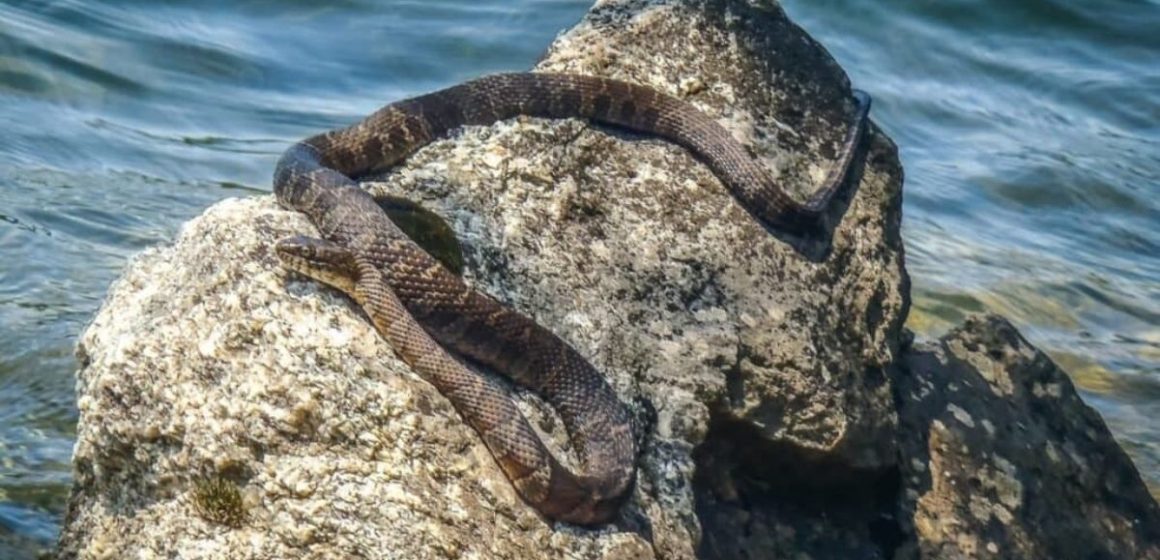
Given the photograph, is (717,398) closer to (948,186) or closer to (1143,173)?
(948,186)

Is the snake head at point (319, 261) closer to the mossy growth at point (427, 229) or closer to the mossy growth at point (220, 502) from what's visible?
the mossy growth at point (427, 229)

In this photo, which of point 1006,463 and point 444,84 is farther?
point 444,84

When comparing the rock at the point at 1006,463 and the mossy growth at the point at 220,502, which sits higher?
the rock at the point at 1006,463

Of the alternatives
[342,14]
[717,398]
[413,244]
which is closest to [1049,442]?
[717,398]

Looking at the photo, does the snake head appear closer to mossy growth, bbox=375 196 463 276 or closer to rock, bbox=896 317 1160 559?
mossy growth, bbox=375 196 463 276

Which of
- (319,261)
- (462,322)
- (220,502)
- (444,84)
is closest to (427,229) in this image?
(462,322)

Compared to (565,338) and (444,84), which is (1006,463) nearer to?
(565,338)

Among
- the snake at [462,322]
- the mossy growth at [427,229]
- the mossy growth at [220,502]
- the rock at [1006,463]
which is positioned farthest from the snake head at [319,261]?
the rock at [1006,463]
